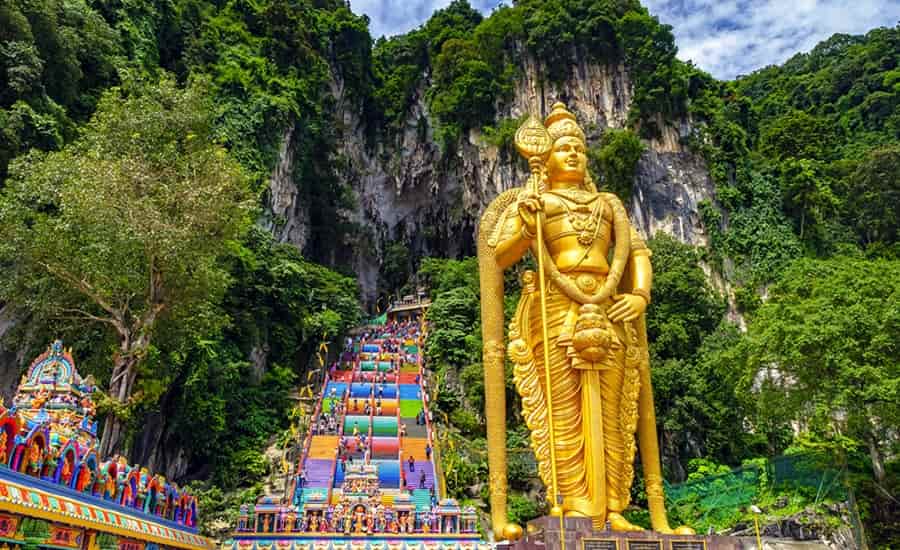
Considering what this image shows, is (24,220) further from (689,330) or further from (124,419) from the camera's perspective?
(689,330)

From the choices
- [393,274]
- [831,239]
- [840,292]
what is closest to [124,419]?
[840,292]

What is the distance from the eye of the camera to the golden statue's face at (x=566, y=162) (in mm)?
5883

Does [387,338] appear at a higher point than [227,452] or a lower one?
higher

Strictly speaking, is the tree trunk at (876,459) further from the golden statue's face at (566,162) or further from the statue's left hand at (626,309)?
the golden statue's face at (566,162)

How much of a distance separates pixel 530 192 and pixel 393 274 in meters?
29.0

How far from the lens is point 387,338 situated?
2539 centimetres

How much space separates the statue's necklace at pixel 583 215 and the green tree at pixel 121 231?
5.74 m

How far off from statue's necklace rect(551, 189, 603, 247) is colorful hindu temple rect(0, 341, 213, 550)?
4146mm

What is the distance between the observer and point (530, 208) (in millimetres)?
5434

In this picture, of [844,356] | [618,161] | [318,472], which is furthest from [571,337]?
[618,161]

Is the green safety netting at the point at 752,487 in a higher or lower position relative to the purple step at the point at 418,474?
lower

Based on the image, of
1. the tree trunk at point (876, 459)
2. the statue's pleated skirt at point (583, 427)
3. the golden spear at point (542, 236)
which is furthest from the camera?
the tree trunk at point (876, 459)

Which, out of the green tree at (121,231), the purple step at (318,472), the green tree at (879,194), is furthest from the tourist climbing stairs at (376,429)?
the green tree at (879,194)

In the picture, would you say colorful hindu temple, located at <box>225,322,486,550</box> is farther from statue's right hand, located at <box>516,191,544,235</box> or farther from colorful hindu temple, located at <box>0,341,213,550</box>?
statue's right hand, located at <box>516,191,544,235</box>
